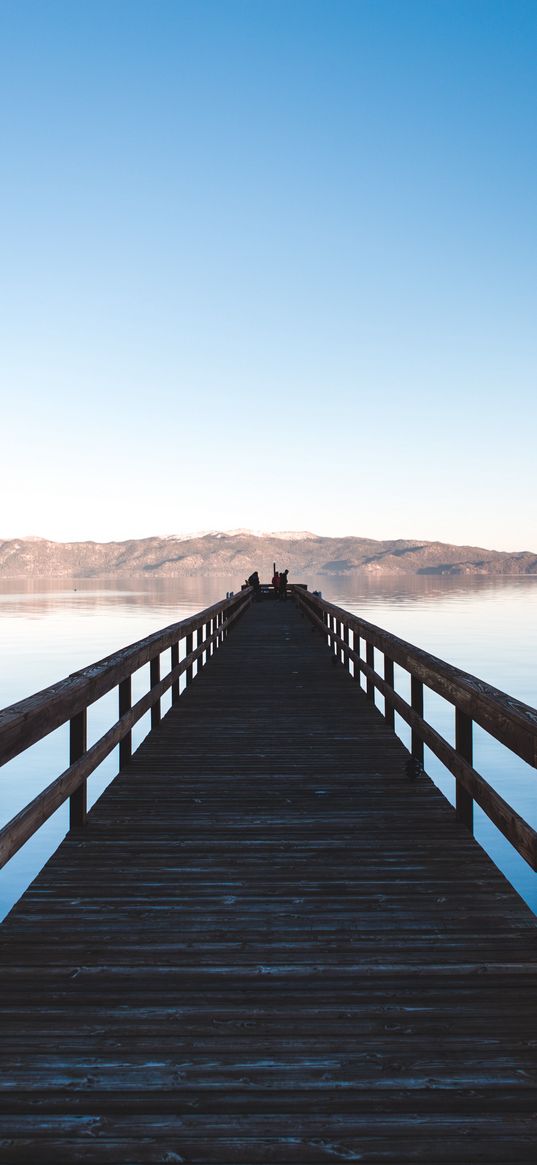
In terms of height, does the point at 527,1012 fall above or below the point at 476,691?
below

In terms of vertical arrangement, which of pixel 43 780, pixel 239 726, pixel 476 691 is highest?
pixel 476 691

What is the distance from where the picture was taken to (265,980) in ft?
10.4

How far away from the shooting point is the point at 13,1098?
2.47 m

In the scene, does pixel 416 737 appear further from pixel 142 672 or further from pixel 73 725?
pixel 142 672

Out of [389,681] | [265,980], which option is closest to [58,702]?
[265,980]

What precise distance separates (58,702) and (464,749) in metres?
2.54

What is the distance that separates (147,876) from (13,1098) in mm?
1855

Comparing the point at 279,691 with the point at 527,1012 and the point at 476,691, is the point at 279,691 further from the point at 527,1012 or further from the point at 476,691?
the point at 527,1012

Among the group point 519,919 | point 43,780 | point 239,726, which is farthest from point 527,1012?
point 43,780

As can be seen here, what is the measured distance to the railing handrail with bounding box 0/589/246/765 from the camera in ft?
10.6

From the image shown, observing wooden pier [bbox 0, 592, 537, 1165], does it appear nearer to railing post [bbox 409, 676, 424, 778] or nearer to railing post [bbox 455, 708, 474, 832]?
railing post [bbox 455, 708, 474, 832]

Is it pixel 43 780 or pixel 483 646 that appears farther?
pixel 483 646

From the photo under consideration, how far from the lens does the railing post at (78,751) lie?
15.6ft

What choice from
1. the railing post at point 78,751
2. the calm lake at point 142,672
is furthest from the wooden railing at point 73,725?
the calm lake at point 142,672
